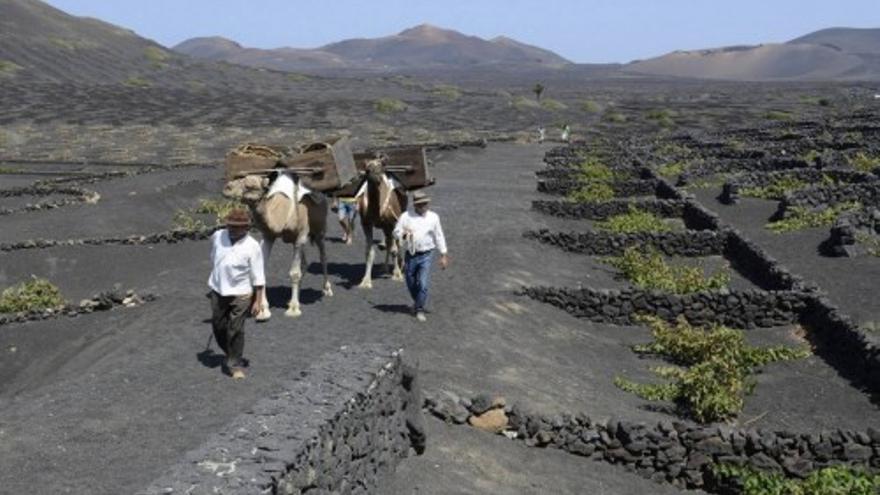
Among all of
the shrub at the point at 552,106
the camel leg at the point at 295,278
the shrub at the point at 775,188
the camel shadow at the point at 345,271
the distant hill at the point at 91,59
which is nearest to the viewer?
the camel leg at the point at 295,278

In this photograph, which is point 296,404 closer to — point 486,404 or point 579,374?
point 486,404

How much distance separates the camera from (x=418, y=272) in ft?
51.8

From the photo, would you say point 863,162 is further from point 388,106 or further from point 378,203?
point 388,106

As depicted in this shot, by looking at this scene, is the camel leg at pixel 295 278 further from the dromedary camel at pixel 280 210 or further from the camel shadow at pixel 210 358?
the camel shadow at pixel 210 358

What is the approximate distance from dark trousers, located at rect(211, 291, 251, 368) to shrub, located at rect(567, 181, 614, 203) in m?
26.3

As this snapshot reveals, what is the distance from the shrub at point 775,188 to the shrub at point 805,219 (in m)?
5.50

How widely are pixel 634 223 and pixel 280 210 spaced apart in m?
19.2

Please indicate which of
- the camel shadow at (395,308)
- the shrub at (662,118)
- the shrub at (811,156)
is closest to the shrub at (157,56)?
the shrub at (662,118)

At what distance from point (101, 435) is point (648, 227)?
23.9 meters

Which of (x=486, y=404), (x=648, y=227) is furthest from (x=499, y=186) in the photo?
(x=486, y=404)

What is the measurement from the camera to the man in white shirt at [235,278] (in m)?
11.9

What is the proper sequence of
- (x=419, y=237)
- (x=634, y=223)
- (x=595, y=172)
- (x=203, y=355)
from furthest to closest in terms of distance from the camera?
(x=595, y=172) < (x=634, y=223) < (x=419, y=237) < (x=203, y=355)

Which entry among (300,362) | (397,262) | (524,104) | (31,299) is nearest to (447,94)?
(524,104)

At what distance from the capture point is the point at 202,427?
10.8m
